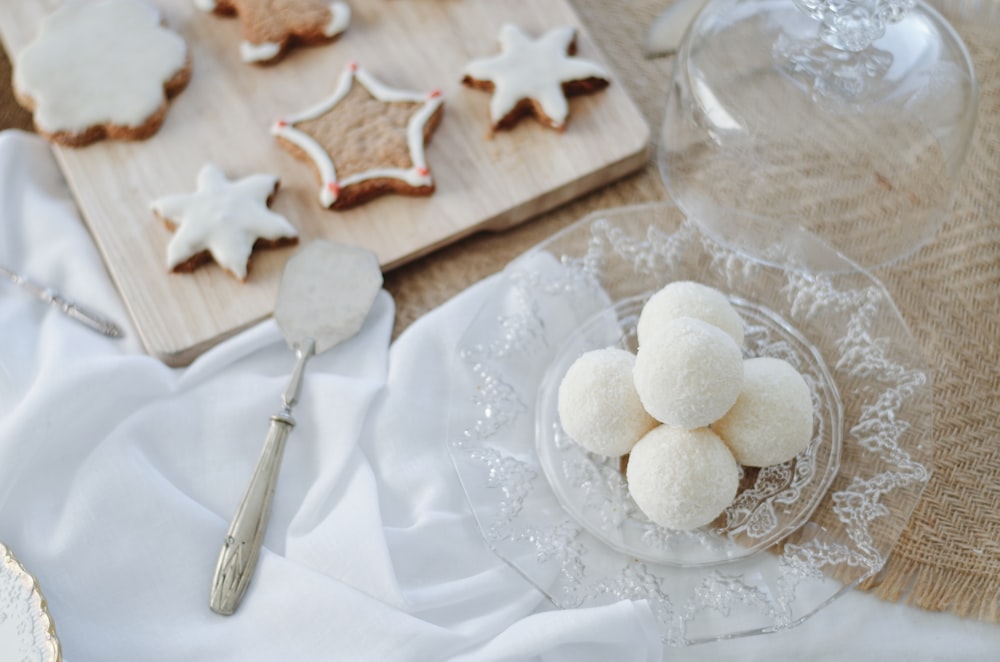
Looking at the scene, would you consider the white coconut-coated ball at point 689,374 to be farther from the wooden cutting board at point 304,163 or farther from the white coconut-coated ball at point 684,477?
the wooden cutting board at point 304,163

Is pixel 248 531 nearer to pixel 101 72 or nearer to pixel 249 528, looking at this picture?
pixel 249 528

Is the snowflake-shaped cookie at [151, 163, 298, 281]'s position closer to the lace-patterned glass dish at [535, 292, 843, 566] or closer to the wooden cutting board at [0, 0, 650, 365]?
the wooden cutting board at [0, 0, 650, 365]

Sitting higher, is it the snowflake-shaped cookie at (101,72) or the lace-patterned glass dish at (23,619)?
the snowflake-shaped cookie at (101,72)

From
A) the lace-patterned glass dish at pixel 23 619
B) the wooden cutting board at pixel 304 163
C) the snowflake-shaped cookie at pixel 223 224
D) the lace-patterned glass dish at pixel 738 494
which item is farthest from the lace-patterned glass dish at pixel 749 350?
the lace-patterned glass dish at pixel 23 619

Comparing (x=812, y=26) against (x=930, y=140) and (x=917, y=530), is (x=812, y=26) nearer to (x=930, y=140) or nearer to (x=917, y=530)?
(x=930, y=140)

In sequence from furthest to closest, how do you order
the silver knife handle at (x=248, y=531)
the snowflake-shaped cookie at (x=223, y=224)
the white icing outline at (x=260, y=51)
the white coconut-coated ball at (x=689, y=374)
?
the white icing outline at (x=260, y=51), the snowflake-shaped cookie at (x=223, y=224), the silver knife handle at (x=248, y=531), the white coconut-coated ball at (x=689, y=374)


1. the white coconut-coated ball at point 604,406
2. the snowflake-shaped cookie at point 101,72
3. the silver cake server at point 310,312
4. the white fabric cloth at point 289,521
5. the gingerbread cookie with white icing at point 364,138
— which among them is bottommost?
the white fabric cloth at point 289,521

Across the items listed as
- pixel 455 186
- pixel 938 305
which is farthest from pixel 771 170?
pixel 455 186
